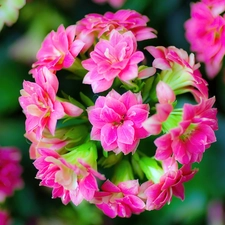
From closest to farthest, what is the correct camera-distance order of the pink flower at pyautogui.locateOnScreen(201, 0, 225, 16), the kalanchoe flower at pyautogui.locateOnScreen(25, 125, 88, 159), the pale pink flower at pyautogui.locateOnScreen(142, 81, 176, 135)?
the pale pink flower at pyautogui.locateOnScreen(142, 81, 176, 135) < the kalanchoe flower at pyautogui.locateOnScreen(25, 125, 88, 159) < the pink flower at pyautogui.locateOnScreen(201, 0, 225, 16)

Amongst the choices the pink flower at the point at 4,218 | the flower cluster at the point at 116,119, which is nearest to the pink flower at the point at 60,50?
the flower cluster at the point at 116,119

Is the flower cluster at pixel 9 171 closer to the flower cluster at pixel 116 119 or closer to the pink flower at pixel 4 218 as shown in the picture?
the pink flower at pixel 4 218

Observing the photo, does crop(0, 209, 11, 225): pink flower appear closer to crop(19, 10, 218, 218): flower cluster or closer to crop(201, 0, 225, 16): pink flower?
crop(19, 10, 218, 218): flower cluster

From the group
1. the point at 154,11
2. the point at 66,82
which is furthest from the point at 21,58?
the point at 154,11

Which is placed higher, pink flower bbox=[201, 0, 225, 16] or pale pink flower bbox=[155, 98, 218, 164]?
pink flower bbox=[201, 0, 225, 16]

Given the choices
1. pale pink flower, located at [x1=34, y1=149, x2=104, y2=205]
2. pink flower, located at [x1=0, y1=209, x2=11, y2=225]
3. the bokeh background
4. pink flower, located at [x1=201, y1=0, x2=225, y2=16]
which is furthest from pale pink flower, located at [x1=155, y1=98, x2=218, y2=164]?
pink flower, located at [x1=0, y1=209, x2=11, y2=225]

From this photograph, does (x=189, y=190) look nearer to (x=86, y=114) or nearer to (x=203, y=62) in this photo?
(x=203, y=62)

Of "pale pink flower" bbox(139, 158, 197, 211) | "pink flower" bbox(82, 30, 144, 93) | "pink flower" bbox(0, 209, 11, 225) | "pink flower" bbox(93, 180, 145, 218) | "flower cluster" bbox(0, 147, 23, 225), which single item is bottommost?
"pink flower" bbox(0, 209, 11, 225)
